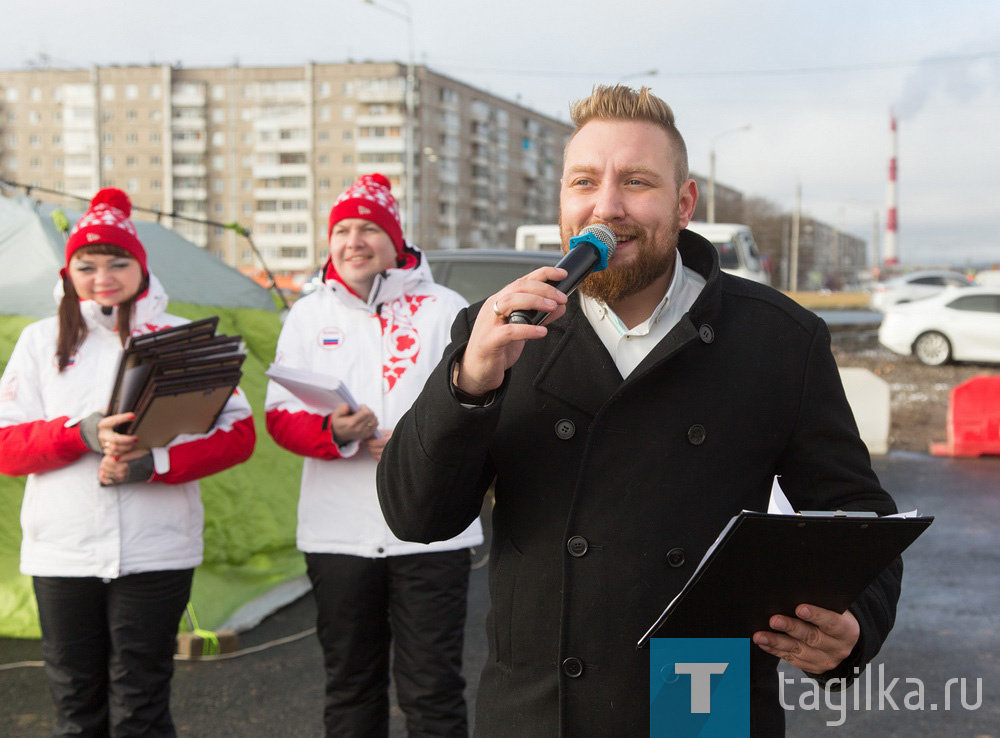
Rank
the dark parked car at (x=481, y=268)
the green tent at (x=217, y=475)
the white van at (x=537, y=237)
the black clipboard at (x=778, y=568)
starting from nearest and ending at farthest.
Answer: the black clipboard at (x=778, y=568)
the green tent at (x=217, y=475)
the dark parked car at (x=481, y=268)
the white van at (x=537, y=237)

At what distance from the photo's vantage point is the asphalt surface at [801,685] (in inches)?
159

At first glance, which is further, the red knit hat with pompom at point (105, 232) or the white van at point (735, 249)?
the white van at point (735, 249)

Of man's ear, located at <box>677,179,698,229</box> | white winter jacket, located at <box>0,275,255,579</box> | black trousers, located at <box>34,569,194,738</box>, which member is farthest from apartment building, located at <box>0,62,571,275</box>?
man's ear, located at <box>677,179,698,229</box>

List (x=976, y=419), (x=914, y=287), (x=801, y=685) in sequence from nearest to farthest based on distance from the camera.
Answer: (x=801, y=685) → (x=976, y=419) → (x=914, y=287)

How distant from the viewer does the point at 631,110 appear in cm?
183

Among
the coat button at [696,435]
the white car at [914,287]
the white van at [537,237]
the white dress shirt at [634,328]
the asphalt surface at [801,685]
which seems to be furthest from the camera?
the white car at [914,287]

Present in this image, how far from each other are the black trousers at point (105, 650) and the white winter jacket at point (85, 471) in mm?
71

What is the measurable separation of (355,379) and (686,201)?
1744 millimetres

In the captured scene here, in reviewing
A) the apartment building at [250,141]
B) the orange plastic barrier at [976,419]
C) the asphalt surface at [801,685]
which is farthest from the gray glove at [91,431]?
the apartment building at [250,141]

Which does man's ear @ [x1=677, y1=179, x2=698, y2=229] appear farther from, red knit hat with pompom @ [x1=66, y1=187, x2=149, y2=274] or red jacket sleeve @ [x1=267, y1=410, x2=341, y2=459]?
red knit hat with pompom @ [x1=66, y1=187, x2=149, y2=274]

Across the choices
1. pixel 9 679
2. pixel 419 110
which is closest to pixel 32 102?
pixel 419 110

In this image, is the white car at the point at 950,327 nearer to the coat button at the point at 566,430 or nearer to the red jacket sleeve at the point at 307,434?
the red jacket sleeve at the point at 307,434

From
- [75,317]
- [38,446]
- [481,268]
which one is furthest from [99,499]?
[481,268]

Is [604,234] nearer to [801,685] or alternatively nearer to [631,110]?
[631,110]
